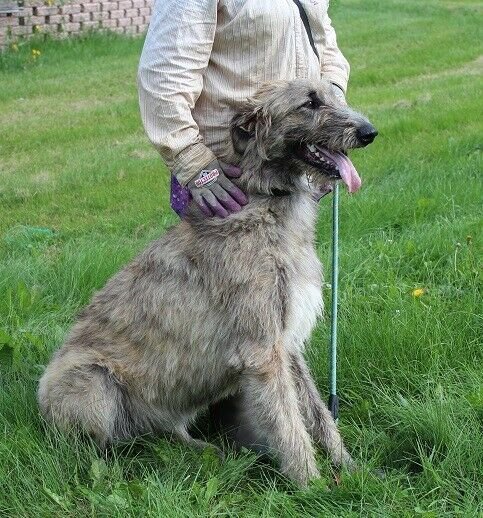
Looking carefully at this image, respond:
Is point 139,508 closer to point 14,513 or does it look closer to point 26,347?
point 14,513

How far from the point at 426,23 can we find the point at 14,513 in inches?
613

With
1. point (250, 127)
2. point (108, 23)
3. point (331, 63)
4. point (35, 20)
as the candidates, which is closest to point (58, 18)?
point (35, 20)

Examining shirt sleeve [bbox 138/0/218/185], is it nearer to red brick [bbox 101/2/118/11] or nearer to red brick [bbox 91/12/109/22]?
red brick [bbox 91/12/109/22]

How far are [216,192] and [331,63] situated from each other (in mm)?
1010

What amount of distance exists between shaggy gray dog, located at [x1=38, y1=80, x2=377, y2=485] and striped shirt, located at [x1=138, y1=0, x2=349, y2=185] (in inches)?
6.7

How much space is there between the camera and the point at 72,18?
14.6 m

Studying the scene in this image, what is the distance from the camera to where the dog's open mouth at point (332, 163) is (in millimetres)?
3279

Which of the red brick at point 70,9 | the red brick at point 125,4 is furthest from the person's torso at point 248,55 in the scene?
the red brick at point 125,4

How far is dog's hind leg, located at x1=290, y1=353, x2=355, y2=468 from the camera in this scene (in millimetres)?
3596

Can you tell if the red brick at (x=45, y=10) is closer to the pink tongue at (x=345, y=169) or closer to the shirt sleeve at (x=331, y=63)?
the shirt sleeve at (x=331, y=63)

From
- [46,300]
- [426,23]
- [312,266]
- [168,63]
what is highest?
[168,63]

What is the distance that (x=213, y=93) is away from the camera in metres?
3.57

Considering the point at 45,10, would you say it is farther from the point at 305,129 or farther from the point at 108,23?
the point at 305,129

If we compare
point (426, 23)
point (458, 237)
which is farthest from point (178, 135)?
point (426, 23)
